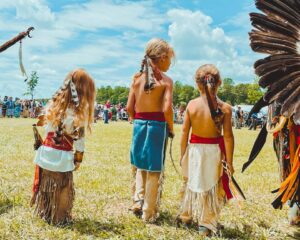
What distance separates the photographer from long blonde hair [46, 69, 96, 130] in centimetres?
333

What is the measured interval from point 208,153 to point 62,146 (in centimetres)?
107

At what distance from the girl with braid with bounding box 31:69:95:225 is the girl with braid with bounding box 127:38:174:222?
0.46 m

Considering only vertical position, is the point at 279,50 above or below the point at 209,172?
above

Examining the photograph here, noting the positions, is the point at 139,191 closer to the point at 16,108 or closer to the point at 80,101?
the point at 80,101

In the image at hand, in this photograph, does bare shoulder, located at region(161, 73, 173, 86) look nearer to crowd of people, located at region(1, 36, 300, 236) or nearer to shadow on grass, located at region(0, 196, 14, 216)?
crowd of people, located at region(1, 36, 300, 236)

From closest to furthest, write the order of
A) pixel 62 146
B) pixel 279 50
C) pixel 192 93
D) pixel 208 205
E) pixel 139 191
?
pixel 279 50, pixel 208 205, pixel 62 146, pixel 139 191, pixel 192 93

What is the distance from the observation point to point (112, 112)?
3356 cm

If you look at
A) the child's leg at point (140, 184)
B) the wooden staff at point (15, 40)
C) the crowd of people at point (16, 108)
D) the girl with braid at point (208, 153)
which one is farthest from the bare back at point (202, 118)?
the crowd of people at point (16, 108)

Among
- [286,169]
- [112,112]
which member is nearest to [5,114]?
[112,112]

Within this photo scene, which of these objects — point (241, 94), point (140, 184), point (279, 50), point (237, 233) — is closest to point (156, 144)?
point (140, 184)

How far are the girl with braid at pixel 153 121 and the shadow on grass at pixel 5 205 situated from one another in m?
1.09

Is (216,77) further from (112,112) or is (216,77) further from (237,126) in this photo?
(112,112)

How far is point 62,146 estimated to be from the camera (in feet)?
10.9

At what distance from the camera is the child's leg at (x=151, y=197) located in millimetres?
3523
